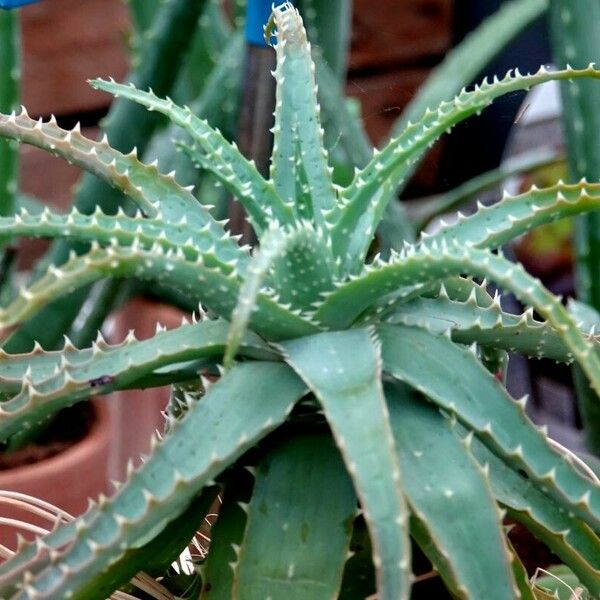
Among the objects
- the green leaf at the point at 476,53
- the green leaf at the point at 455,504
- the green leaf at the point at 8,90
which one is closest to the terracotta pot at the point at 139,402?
the green leaf at the point at 8,90

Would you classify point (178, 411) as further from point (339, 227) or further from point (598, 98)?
point (598, 98)

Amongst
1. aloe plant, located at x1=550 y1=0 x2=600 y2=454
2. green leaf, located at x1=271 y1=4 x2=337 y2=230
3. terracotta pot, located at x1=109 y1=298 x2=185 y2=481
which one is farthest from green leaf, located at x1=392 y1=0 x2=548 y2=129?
green leaf, located at x1=271 y1=4 x2=337 y2=230

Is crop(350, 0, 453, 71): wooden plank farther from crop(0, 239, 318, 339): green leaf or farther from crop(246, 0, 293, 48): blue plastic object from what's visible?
crop(0, 239, 318, 339): green leaf

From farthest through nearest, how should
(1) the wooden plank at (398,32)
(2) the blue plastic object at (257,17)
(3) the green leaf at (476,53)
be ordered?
(1) the wooden plank at (398,32)
(3) the green leaf at (476,53)
(2) the blue plastic object at (257,17)

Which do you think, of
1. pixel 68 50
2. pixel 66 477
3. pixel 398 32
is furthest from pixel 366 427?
pixel 398 32

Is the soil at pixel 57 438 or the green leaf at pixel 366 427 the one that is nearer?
the green leaf at pixel 366 427

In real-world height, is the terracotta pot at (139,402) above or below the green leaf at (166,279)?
above

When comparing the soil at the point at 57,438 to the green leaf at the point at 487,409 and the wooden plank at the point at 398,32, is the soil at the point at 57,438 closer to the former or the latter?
the green leaf at the point at 487,409
